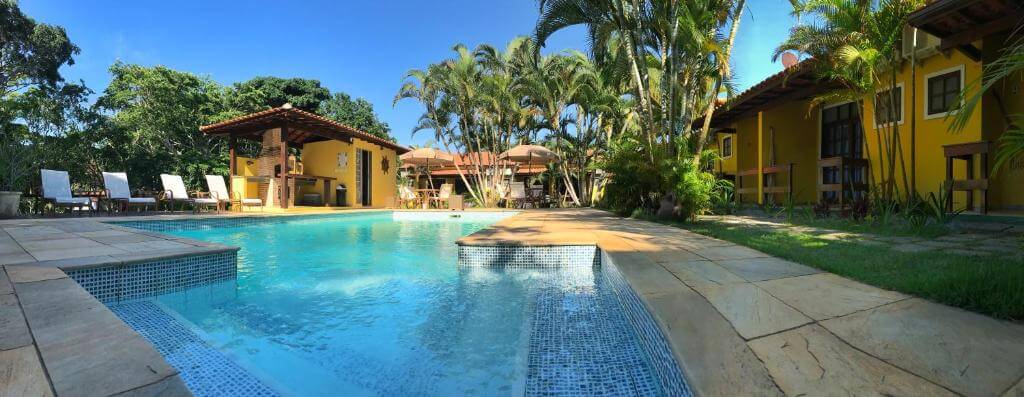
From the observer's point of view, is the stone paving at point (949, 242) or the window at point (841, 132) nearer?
the stone paving at point (949, 242)

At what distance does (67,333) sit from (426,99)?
16.0 m

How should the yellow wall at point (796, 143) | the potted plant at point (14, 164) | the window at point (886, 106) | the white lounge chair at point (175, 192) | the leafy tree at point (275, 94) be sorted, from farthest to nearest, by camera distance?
the leafy tree at point (275, 94) < the potted plant at point (14, 164) < the white lounge chair at point (175, 192) < the yellow wall at point (796, 143) < the window at point (886, 106)

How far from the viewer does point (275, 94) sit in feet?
79.6

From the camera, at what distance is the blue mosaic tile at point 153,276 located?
3195 millimetres

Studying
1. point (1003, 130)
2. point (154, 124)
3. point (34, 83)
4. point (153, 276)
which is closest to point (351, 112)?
point (154, 124)

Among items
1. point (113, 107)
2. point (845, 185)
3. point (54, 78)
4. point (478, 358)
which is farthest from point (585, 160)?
point (54, 78)

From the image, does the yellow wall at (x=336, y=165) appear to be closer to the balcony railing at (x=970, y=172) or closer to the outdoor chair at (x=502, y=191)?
the outdoor chair at (x=502, y=191)

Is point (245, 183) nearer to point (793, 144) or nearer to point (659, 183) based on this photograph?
point (659, 183)

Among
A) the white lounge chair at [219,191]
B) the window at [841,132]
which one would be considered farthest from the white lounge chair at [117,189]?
the window at [841,132]

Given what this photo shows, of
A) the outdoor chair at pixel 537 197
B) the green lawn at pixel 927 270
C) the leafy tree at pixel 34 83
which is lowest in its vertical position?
the green lawn at pixel 927 270

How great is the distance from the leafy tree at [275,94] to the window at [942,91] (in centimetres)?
2385

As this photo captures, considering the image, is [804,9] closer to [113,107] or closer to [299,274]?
[299,274]

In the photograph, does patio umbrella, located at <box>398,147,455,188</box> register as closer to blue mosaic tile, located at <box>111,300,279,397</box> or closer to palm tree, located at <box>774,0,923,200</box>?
palm tree, located at <box>774,0,923,200</box>

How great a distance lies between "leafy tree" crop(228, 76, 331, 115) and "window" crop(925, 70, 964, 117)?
939 inches
